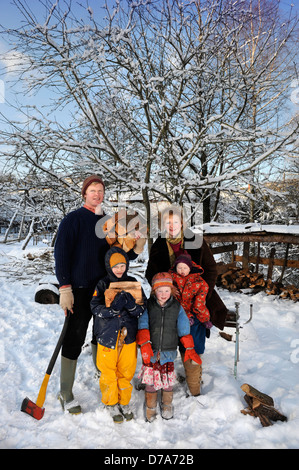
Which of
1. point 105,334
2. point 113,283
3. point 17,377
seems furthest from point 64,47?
point 17,377

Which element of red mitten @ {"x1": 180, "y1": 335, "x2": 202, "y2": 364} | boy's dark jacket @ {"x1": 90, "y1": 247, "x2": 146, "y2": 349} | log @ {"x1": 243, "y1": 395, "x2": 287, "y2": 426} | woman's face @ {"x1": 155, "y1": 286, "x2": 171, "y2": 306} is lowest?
log @ {"x1": 243, "y1": 395, "x2": 287, "y2": 426}

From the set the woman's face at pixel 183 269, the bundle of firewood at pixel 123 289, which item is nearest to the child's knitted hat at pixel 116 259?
the bundle of firewood at pixel 123 289

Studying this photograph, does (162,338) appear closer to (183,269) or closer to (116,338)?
(116,338)

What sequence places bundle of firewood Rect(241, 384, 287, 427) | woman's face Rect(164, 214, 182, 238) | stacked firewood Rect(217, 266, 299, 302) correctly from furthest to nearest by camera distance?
stacked firewood Rect(217, 266, 299, 302) < woman's face Rect(164, 214, 182, 238) < bundle of firewood Rect(241, 384, 287, 427)

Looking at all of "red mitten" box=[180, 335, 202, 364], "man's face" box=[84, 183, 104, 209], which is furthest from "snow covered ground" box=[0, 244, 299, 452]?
"man's face" box=[84, 183, 104, 209]

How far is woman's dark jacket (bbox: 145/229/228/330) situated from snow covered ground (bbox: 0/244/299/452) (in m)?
0.64

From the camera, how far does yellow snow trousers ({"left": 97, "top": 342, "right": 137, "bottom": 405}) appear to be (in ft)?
7.06

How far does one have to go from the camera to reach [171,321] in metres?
2.23

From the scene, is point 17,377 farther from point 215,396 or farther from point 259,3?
point 259,3

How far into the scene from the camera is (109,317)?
2.15 m

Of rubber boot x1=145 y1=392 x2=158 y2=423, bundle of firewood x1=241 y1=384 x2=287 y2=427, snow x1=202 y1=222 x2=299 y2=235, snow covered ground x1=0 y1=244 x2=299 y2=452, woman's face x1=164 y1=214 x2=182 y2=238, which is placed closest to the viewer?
snow covered ground x1=0 y1=244 x2=299 y2=452

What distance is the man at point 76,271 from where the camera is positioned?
2.22 m

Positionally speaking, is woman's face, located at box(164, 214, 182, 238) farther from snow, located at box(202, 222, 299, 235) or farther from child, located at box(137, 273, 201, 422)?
snow, located at box(202, 222, 299, 235)

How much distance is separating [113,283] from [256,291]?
4.72 metres
